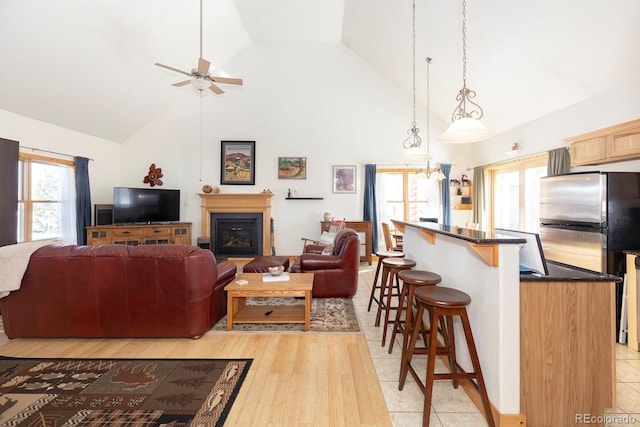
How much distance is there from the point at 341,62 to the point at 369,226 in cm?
387

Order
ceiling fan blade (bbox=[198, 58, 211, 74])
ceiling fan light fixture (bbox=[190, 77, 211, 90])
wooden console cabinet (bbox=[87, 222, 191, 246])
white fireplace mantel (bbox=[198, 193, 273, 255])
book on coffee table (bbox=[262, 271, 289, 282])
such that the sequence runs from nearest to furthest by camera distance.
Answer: book on coffee table (bbox=[262, 271, 289, 282]), ceiling fan blade (bbox=[198, 58, 211, 74]), ceiling fan light fixture (bbox=[190, 77, 211, 90]), wooden console cabinet (bbox=[87, 222, 191, 246]), white fireplace mantel (bbox=[198, 193, 273, 255])

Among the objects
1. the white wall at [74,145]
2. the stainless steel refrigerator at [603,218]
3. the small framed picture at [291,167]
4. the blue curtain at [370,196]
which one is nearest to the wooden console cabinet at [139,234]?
the white wall at [74,145]

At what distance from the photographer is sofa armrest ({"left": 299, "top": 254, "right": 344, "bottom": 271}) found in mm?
3730

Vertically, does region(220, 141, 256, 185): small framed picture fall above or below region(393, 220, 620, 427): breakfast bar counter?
above

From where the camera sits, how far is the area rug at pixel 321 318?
296cm

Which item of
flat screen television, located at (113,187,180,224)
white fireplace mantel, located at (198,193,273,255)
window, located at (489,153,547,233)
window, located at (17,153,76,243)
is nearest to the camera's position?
window, located at (17,153,76,243)

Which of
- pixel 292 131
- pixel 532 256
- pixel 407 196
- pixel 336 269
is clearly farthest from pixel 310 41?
pixel 532 256

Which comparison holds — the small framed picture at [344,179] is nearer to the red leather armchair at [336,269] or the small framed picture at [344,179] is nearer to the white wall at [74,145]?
the red leather armchair at [336,269]

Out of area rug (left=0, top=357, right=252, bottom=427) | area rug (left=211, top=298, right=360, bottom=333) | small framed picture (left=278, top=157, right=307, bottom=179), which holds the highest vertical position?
→ small framed picture (left=278, top=157, right=307, bottom=179)

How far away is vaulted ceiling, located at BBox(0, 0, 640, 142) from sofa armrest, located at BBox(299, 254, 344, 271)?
3.71m

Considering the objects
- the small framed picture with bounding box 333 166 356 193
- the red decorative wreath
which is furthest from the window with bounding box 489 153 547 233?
the red decorative wreath

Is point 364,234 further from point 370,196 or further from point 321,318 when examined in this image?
point 321,318

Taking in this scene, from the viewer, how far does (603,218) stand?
2.72 m

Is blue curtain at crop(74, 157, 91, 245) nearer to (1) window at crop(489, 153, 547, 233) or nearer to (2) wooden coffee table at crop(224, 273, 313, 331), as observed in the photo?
(2) wooden coffee table at crop(224, 273, 313, 331)
